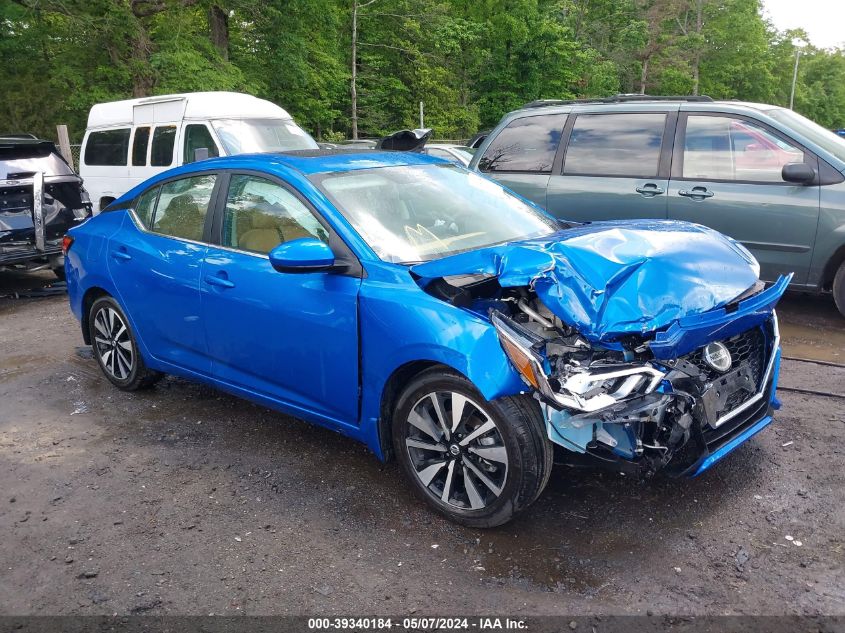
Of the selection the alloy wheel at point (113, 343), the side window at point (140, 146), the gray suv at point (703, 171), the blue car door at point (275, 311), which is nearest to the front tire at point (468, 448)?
the blue car door at point (275, 311)

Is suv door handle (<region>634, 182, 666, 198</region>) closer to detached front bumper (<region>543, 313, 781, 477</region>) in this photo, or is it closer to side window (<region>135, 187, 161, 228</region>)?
detached front bumper (<region>543, 313, 781, 477</region>)

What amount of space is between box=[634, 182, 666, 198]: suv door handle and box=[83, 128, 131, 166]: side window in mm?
8742

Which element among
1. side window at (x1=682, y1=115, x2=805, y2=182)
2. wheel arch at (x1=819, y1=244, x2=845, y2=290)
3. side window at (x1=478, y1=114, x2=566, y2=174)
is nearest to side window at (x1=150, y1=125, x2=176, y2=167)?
side window at (x1=478, y1=114, x2=566, y2=174)

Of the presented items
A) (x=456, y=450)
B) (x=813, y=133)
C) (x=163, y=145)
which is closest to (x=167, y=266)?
(x=456, y=450)

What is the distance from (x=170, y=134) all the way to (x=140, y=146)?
84 centimetres

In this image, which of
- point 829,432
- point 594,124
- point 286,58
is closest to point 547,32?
point 286,58

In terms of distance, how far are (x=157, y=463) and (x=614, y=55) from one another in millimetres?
44945

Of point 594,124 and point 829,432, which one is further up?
point 594,124

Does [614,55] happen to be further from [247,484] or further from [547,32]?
[247,484]

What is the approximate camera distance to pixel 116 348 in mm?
Result: 5105

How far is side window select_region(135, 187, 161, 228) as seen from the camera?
4.78 meters

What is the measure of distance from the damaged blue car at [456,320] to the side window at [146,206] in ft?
0.67

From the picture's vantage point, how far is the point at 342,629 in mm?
2641

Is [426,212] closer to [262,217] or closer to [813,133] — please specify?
[262,217]
